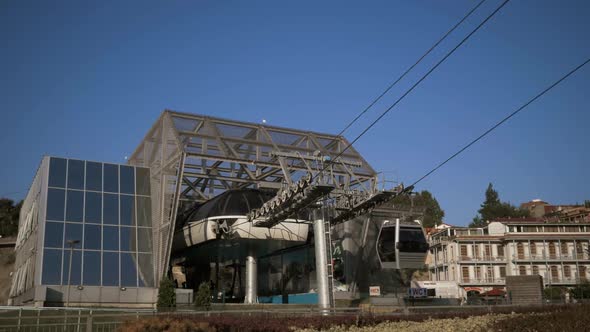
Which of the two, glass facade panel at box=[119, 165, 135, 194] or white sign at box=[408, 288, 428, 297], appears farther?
white sign at box=[408, 288, 428, 297]

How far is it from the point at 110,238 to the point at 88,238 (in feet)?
5.85

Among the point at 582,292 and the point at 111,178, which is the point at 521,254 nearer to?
the point at 582,292

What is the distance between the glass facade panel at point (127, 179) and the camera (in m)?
52.7

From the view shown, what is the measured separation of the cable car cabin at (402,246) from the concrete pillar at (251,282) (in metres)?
12.5

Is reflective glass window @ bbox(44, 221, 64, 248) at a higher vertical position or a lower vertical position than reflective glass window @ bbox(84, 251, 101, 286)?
higher

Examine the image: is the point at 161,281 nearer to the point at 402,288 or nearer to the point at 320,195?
the point at 320,195

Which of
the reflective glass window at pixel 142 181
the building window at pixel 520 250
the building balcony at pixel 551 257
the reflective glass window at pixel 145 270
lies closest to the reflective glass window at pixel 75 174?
the reflective glass window at pixel 142 181

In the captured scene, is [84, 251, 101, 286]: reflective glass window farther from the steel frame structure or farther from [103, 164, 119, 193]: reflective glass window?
[103, 164, 119, 193]: reflective glass window

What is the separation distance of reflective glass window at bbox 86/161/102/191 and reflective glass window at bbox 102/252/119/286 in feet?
25.0

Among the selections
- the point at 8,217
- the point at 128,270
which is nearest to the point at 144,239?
the point at 128,270

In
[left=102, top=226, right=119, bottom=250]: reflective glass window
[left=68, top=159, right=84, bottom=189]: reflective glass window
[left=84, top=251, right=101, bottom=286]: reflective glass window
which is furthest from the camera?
[left=68, top=159, right=84, bottom=189]: reflective glass window

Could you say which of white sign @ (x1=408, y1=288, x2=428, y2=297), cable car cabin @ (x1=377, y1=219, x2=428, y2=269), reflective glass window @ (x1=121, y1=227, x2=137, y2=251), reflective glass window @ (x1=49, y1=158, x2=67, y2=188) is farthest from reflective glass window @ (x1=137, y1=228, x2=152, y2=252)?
white sign @ (x1=408, y1=288, x2=428, y2=297)

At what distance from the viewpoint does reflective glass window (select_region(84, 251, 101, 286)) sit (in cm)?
4397

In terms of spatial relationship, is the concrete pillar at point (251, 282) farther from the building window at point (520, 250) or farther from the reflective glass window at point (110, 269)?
the building window at point (520, 250)
